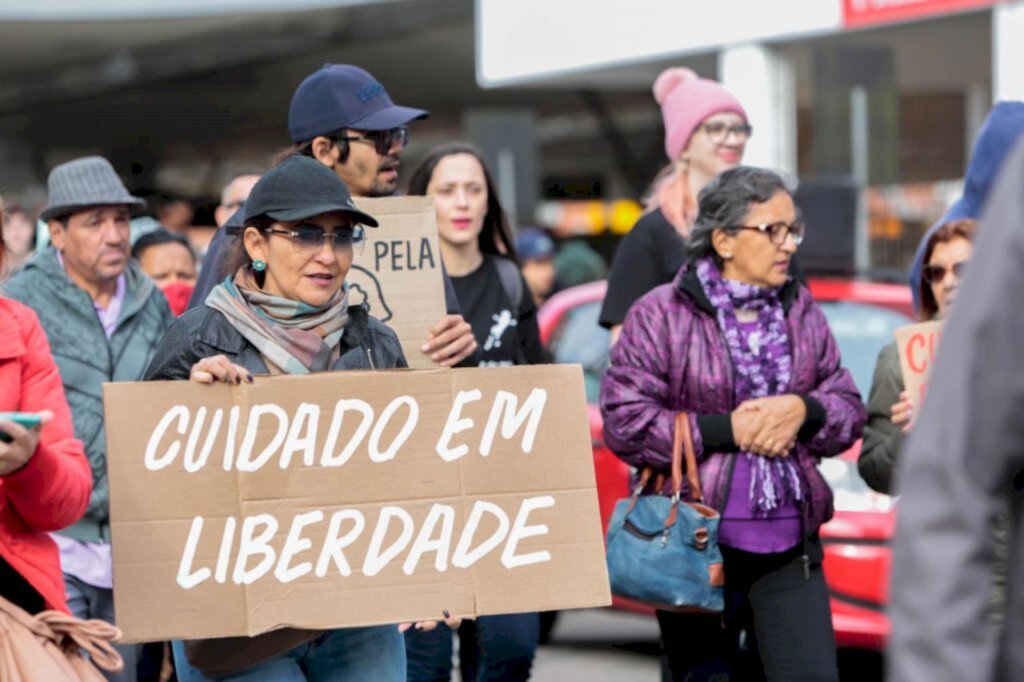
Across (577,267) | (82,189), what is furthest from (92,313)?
(577,267)

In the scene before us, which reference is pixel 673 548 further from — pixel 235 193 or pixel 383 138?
pixel 235 193

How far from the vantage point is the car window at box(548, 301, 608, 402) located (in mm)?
9180

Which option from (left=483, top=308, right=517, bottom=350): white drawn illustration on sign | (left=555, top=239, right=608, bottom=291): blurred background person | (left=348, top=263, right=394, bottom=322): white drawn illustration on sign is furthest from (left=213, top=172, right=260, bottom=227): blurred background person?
(left=555, top=239, right=608, bottom=291): blurred background person

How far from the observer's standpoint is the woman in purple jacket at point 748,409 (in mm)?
5473

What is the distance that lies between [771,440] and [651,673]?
381 cm

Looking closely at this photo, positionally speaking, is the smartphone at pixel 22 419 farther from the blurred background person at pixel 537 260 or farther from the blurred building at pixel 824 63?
the blurred background person at pixel 537 260

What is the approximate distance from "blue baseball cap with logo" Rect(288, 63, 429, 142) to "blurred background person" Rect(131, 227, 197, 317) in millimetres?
2728

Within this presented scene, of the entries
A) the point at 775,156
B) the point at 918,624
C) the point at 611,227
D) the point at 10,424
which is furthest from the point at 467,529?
the point at 611,227

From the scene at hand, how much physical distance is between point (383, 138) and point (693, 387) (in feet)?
3.79

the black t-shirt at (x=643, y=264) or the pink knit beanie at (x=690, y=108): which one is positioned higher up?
the pink knit beanie at (x=690, y=108)

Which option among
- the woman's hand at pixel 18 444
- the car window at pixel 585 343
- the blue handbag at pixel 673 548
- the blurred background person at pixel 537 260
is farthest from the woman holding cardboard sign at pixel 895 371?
the blurred background person at pixel 537 260

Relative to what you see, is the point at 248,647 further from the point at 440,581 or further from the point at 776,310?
the point at 776,310

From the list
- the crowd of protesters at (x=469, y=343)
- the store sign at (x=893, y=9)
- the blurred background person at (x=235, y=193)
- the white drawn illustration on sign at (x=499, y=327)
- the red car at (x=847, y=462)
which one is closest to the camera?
the crowd of protesters at (x=469, y=343)

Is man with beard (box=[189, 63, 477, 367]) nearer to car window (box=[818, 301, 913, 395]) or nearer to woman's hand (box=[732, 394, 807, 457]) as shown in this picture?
woman's hand (box=[732, 394, 807, 457])
